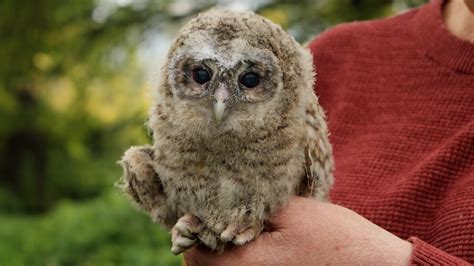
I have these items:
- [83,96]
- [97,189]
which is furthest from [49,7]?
[97,189]

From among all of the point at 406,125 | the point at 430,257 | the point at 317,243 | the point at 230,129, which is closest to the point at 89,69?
the point at 406,125

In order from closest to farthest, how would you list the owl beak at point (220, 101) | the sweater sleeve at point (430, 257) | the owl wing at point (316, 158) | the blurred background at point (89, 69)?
the sweater sleeve at point (430, 257), the owl beak at point (220, 101), the owl wing at point (316, 158), the blurred background at point (89, 69)

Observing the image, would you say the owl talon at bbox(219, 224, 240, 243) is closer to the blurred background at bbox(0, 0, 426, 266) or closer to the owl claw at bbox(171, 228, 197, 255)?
the owl claw at bbox(171, 228, 197, 255)

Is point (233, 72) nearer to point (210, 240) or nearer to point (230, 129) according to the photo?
point (230, 129)

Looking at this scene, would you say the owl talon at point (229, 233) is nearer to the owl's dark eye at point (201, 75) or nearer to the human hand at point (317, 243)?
the human hand at point (317, 243)

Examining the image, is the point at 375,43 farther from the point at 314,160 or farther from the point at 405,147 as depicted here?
the point at 314,160

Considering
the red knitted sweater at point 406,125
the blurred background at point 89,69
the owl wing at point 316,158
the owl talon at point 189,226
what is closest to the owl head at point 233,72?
the owl wing at point 316,158

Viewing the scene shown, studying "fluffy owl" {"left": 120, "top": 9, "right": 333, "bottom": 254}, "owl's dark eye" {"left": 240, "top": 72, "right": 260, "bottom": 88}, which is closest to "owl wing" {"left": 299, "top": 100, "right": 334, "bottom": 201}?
"fluffy owl" {"left": 120, "top": 9, "right": 333, "bottom": 254}
